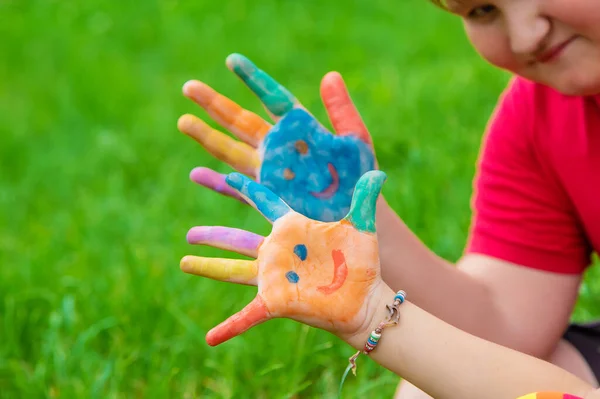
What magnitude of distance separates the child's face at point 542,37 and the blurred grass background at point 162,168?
2.55 ft

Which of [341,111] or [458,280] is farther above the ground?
[341,111]

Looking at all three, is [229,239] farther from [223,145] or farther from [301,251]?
[223,145]

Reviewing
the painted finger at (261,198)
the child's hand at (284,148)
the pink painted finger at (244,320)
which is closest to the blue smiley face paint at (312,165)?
the child's hand at (284,148)

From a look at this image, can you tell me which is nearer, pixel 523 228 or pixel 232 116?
pixel 232 116

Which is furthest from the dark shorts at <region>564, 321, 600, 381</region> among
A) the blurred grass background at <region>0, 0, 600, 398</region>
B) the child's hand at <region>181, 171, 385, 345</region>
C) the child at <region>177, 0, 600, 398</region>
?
the child's hand at <region>181, 171, 385, 345</region>

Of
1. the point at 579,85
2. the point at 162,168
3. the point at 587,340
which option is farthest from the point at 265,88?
the point at 162,168

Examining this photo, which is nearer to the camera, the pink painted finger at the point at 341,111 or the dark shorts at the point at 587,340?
the pink painted finger at the point at 341,111

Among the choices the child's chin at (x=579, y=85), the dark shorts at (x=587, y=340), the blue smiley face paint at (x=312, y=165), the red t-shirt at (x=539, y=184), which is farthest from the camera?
the dark shorts at (x=587, y=340)

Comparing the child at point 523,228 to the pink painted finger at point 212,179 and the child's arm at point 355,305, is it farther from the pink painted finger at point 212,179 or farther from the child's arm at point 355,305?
the child's arm at point 355,305

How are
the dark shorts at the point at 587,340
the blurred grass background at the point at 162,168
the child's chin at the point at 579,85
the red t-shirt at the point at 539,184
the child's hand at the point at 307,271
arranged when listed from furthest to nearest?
the blurred grass background at the point at 162,168 < the dark shorts at the point at 587,340 < the red t-shirt at the point at 539,184 < the child's chin at the point at 579,85 < the child's hand at the point at 307,271

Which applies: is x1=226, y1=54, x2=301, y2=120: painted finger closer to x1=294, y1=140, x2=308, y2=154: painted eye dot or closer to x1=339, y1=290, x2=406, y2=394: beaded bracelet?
x1=294, y1=140, x2=308, y2=154: painted eye dot

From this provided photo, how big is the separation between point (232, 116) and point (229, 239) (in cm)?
32

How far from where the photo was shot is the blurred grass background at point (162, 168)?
197cm

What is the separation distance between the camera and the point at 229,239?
129 centimetres
